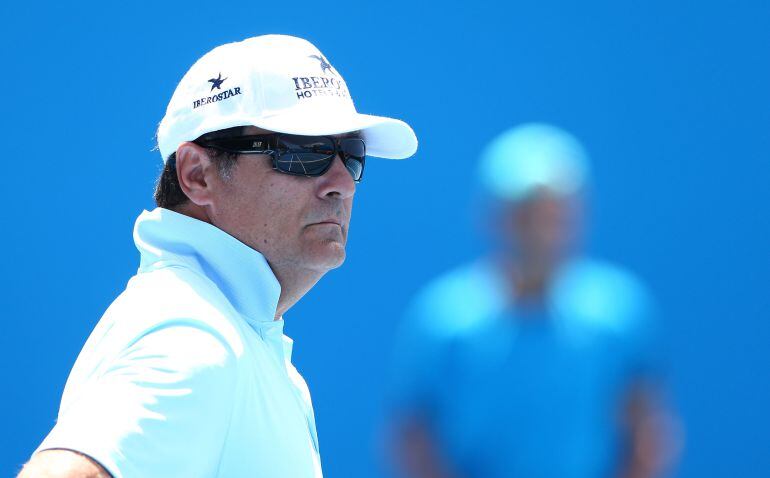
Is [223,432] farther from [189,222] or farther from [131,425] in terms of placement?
[189,222]

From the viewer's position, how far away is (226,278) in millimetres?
1366

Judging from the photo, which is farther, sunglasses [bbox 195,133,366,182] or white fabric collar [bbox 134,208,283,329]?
sunglasses [bbox 195,133,366,182]

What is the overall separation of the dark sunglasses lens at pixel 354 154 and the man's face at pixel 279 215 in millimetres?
72

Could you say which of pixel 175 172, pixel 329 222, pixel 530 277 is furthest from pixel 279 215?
pixel 530 277

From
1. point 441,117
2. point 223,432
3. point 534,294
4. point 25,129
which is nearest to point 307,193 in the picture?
point 534,294

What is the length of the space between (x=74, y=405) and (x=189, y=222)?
1.58ft

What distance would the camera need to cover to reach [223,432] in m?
1.08

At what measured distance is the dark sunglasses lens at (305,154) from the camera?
1.50 meters

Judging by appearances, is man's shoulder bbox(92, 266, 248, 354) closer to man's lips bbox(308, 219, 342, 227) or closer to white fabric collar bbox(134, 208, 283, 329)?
white fabric collar bbox(134, 208, 283, 329)

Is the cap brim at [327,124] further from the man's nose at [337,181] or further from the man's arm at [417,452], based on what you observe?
the man's arm at [417,452]

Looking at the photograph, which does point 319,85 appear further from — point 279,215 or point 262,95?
point 279,215

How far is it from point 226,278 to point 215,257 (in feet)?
0.11

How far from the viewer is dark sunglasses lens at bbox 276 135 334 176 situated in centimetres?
150

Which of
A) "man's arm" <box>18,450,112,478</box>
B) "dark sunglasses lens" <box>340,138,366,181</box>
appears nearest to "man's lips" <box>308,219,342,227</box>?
"dark sunglasses lens" <box>340,138,366,181</box>
